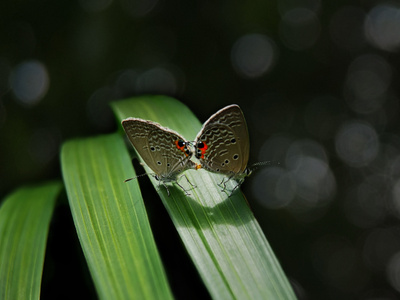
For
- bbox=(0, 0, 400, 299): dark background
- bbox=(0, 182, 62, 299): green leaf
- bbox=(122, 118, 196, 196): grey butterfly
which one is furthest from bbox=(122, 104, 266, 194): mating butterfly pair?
bbox=(0, 0, 400, 299): dark background

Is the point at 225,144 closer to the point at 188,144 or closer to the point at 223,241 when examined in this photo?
the point at 188,144

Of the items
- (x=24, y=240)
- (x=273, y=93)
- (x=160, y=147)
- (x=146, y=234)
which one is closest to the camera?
(x=146, y=234)

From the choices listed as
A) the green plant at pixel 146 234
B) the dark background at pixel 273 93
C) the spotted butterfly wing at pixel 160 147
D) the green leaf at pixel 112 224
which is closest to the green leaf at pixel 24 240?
the green plant at pixel 146 234

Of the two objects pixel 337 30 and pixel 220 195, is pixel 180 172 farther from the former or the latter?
pixel 337 30

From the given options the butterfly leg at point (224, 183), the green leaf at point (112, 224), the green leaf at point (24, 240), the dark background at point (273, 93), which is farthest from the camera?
the dark background at point (273, 93)

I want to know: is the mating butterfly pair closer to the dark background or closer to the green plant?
the green plant

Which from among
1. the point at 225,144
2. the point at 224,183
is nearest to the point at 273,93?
the point at 225,144

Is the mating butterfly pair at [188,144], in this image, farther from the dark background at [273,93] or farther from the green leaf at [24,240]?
the dark background at [273,93]
